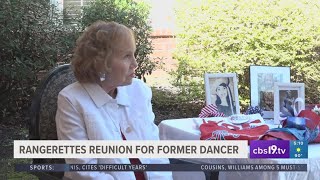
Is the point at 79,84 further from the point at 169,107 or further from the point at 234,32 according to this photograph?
the point at 169,107

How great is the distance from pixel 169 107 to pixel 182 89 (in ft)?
1.22

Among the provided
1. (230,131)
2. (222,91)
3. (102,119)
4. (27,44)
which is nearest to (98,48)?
(102,119)

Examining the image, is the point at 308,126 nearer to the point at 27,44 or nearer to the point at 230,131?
the point at 230,131

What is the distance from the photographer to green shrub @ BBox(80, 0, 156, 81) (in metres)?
6.45

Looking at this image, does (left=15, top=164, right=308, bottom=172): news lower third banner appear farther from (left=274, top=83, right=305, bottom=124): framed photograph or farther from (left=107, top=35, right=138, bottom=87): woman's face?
(left=274, top=83, right=305, bottom=124): framed photograph

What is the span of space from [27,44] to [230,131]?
158 inches

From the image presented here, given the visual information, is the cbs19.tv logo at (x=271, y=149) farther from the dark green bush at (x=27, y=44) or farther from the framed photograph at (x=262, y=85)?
the dark green bush at (x=27, y=44)

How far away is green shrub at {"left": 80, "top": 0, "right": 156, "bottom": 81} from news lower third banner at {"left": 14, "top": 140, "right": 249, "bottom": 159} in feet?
13.6

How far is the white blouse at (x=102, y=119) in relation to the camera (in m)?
2.10

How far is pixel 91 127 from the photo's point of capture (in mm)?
2115

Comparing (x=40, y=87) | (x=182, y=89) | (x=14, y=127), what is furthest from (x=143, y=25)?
(x=40, y=87)

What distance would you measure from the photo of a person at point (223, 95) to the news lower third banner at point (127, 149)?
2.16 ft

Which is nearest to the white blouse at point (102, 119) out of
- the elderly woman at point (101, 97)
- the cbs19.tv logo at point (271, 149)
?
the elderly woman at point (101, 97)

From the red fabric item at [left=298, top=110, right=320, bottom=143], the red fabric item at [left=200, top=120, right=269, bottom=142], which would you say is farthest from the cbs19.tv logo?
the red fabric item at [left=298, top=110, right=320, bottom=143]
